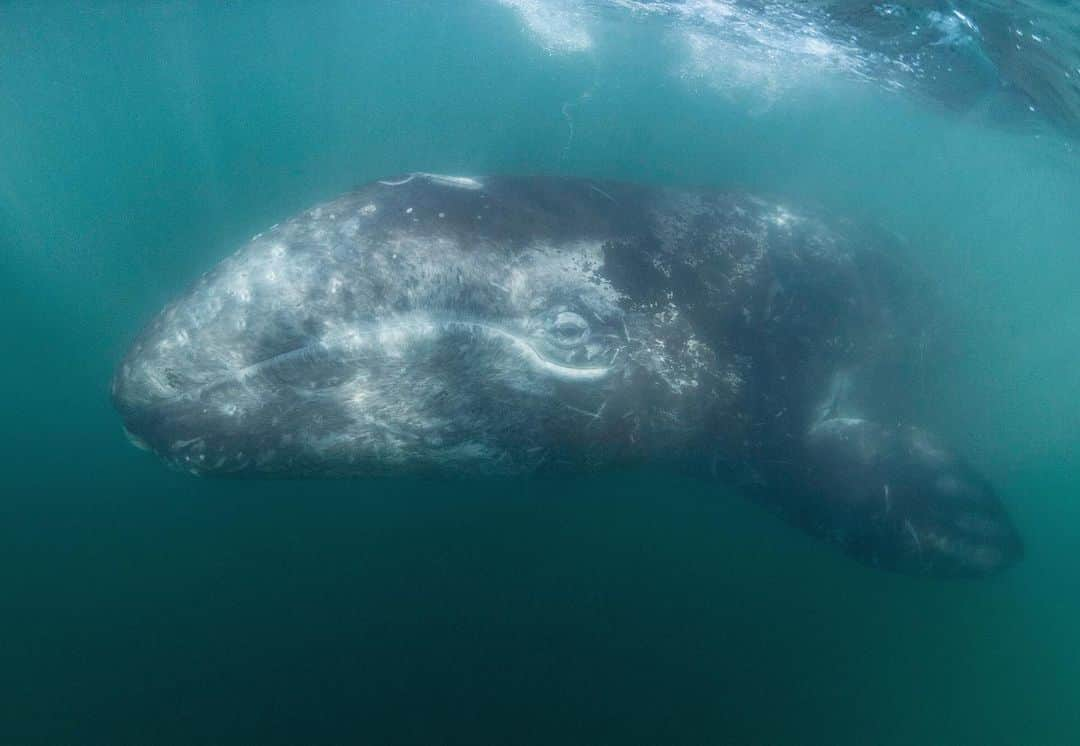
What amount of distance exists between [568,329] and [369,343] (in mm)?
2392

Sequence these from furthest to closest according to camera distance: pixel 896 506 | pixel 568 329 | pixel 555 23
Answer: pixel 555 23
pixel 896 506
pixel 568 329

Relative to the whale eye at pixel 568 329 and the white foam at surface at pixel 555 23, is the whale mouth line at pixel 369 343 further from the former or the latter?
the white foam at surface at pixel 555 23

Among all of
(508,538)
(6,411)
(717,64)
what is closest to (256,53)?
(717,64)

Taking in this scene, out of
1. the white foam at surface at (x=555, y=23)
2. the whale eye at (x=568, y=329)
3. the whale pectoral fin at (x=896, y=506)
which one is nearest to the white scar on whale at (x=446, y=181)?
the whale eye at (x=568, y=329)

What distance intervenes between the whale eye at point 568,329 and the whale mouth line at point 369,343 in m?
0.34

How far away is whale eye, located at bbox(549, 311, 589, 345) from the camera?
7.32 m

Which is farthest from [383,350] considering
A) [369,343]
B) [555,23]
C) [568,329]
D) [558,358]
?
[555,23]

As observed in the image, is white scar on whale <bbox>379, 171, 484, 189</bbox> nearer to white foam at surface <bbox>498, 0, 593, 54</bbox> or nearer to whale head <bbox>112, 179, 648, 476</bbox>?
whale head <bbox>112, 179, 648, 476</bbox>

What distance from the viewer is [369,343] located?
6.61 m

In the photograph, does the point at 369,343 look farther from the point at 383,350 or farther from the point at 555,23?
the point at 555,23

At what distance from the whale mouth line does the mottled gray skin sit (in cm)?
2

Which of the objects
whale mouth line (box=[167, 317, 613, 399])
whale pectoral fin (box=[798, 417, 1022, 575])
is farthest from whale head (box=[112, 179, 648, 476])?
whale pectoral fin (box=[798, 417, 1022, 575])

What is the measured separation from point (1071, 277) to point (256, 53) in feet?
376

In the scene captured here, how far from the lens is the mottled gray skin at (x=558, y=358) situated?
6.54m
